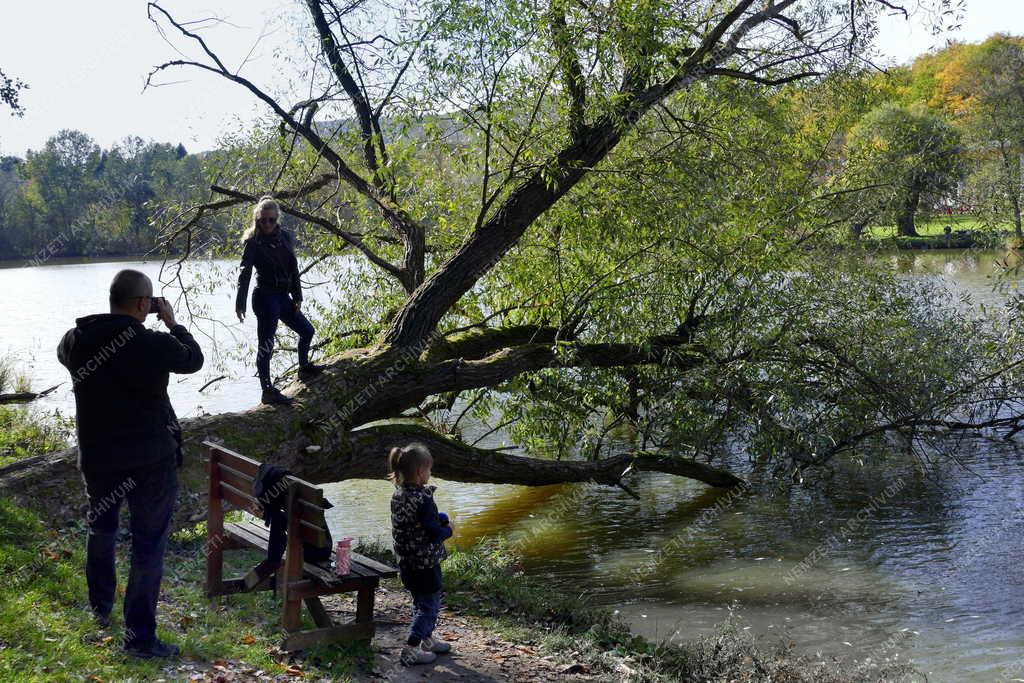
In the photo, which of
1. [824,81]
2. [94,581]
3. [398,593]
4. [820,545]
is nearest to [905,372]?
[820,545]

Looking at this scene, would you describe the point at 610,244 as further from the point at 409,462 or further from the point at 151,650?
the point at 151,650

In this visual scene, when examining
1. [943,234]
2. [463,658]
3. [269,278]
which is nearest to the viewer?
[463,658]

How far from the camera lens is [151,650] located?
521 centimetres

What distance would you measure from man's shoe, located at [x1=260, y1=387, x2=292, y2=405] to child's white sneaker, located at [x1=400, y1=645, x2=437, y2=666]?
3.74 m

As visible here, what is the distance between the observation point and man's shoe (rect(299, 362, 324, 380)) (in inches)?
375

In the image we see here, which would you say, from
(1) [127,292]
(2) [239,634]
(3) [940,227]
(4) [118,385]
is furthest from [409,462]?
(3) [940,227]

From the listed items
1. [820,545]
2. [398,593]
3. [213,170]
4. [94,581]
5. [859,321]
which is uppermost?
[213,170]

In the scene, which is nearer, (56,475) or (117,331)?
(117,331)

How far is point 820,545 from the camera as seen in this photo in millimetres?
11328

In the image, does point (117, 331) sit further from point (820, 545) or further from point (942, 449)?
point (942, 449)

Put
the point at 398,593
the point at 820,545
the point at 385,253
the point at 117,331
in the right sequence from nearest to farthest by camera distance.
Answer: the point at 117,331, the point at 398,593, the point at 820,545, the point at 385,253

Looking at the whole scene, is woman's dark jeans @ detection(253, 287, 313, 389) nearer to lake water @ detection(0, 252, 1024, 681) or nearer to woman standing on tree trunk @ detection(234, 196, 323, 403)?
woman standing on tree trunk @ detection(234, 196, 323, 403)

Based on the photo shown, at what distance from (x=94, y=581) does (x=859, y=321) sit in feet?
31.9

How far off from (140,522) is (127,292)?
1.27m
